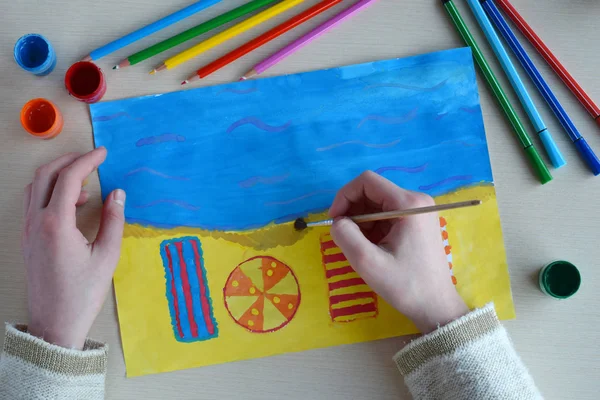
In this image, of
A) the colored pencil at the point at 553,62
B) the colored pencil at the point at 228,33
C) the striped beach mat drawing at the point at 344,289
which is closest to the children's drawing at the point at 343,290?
the striped beach mat drawing at the point at 344,289

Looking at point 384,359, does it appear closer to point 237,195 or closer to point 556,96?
point 237,195

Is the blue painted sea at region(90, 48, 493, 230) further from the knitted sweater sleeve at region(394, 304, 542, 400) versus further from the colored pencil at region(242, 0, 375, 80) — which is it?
the knitted sweater sleeve at region(394, 304, 542, 400)

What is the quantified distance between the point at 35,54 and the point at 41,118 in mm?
101

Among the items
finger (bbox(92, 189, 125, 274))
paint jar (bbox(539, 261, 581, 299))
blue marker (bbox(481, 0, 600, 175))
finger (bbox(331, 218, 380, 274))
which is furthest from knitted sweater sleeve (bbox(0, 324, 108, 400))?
blue marker (bbox(481, 0, 600, 175))


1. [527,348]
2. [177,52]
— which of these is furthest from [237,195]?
[527,348]

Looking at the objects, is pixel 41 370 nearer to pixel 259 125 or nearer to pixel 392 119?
pixel 259 125

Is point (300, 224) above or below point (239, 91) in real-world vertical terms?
below

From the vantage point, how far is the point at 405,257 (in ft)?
2.39

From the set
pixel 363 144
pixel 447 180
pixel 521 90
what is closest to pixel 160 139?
pixel 363 144

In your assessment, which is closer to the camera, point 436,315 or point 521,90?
point 436,315

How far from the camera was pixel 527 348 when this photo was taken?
830 mm

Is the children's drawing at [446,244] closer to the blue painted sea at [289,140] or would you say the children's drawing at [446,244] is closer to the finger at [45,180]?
the blue painted sea at [289,140]

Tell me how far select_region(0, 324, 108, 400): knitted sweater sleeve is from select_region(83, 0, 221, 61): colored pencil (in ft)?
1.42

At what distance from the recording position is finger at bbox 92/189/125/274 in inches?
29.8
